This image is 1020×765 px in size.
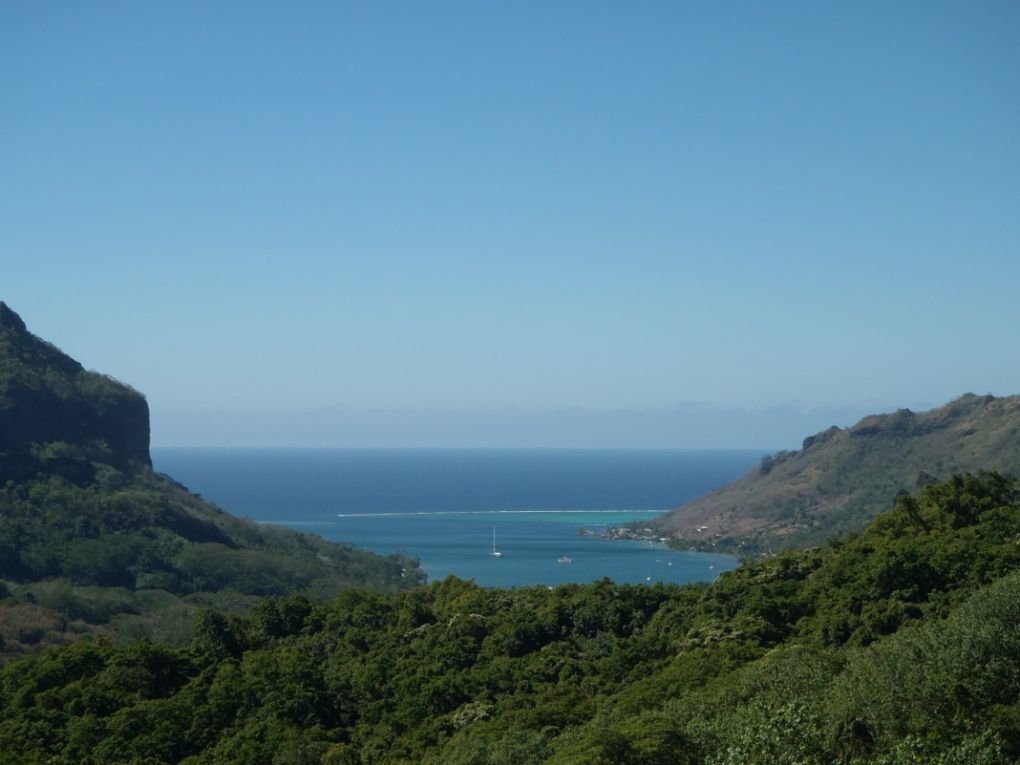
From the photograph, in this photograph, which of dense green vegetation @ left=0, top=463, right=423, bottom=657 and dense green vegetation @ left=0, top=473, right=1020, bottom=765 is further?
dense green vegetation @ left=0, top=463, right=423, bottom=657

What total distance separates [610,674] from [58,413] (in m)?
98.3

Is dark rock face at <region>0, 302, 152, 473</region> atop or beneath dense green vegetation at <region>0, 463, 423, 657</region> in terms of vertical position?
atop

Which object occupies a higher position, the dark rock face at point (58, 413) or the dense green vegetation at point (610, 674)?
the dark rock face at point (58, 413)

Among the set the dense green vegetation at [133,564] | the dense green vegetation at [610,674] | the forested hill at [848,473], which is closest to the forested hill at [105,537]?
the dense green vegetation at [133,564]

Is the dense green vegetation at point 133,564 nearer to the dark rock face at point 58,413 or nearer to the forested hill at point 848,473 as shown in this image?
the dark rock face at point 58,413

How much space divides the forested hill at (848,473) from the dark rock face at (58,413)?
228ft

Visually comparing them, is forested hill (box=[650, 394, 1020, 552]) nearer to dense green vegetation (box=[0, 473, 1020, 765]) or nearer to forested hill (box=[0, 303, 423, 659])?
forested hill (box=[0, 303, 423, 659])

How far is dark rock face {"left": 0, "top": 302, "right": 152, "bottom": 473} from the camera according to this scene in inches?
4528

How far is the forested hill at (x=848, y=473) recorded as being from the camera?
5344 inches

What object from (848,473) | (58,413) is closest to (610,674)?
(58,413)

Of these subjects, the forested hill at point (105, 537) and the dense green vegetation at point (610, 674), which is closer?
the dense green vegetation at point (610, 674)

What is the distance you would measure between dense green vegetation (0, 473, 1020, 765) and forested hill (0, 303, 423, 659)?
31.3m

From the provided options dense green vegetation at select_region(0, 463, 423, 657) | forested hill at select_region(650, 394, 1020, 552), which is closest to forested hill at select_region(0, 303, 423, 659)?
dense green vegetation at select_region(0, 463, 423, 657)

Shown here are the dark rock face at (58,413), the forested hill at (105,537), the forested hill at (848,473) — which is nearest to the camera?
the forested hill at (105,537)
